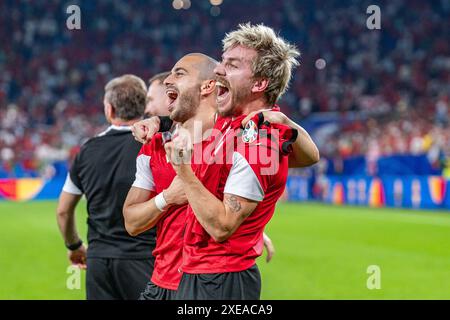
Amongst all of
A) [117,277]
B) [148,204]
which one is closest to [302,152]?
[148,204]

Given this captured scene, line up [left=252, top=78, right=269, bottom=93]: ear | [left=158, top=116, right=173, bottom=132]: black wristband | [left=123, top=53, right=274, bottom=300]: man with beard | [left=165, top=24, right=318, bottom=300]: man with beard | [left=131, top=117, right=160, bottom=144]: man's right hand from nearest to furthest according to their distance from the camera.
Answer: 1. [left=165, top=24, right=318, bottom=300]: man with beard
2. [left=252, top=78, right=269, bottom=93]: ear
3. [left=123, top=53, right=274, bottom=300]: man with beard
4. [left=131, top=117, right=160, bottom=144]: man's right hand
5. [left=158, top=116, right=173, bottom=132]: black wristband

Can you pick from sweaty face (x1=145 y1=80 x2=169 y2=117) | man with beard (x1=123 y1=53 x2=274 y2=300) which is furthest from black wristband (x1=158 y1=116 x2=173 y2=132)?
sweaty face (x1=145 y1=80 x2=169 y2=117)

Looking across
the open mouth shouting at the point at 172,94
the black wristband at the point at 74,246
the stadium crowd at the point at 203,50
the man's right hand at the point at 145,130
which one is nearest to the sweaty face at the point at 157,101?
the man's right hand at the point at 145,130

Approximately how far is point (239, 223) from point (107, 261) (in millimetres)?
2201

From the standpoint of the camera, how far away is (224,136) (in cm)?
333

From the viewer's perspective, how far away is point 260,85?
3.37 metres

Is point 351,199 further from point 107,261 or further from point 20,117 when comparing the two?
point 107,261

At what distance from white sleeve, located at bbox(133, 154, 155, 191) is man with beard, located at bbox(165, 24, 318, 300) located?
650 mm

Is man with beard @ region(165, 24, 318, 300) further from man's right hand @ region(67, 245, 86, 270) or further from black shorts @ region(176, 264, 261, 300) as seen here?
man's right hand @ region(67, 245, 86, 270)

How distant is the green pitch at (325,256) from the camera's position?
28.1 feet

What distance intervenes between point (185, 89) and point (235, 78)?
57 centimetres

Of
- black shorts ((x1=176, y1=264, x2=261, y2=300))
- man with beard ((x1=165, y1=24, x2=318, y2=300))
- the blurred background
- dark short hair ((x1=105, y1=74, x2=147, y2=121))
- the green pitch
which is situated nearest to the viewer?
man with beard ((x1=165, y1=24, x2=318, y2=300))

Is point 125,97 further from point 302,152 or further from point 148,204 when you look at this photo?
point 302,152

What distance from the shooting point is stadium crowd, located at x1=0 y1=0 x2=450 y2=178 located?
27.9 metres
